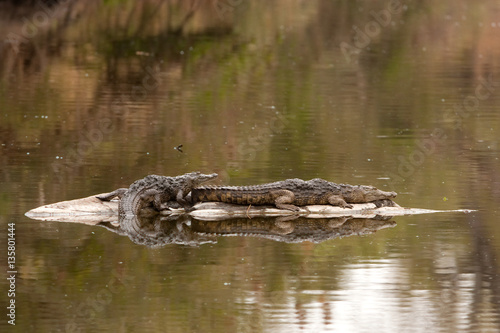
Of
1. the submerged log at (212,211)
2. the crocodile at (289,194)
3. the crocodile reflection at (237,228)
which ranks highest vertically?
the crocodile at (289,194)

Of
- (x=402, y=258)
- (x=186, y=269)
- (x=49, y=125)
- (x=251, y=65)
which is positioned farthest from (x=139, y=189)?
(x=251, y=65)

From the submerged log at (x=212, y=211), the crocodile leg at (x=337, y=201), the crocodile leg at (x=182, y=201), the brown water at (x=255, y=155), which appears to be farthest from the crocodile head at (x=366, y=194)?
the crocodile leg at (x=182, y=201)

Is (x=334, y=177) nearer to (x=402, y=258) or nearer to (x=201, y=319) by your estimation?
(x=402, y=258)

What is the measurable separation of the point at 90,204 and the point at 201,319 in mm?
5489

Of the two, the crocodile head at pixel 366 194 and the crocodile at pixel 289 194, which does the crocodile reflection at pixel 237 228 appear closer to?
the crocodile at pixel 289 194

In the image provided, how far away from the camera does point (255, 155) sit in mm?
21828

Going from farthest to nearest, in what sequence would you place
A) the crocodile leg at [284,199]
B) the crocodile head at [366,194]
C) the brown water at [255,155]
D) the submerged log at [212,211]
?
1. the crocodile head at [366,194]
2. the crocodile leg at [284,199]
3. the submerged log at [212,211]
4. the brown water at [255,155]

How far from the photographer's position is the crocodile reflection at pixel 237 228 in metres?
15.5

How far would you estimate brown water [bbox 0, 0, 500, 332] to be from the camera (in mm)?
12602

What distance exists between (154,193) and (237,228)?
156 cm

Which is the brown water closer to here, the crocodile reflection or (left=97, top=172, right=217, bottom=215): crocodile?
the crocodile reflection

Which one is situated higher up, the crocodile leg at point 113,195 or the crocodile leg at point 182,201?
the crocodile leg at point 113,195

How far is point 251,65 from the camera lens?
122 feet

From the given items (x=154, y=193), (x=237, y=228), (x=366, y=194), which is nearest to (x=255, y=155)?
(x=366, y=194)
